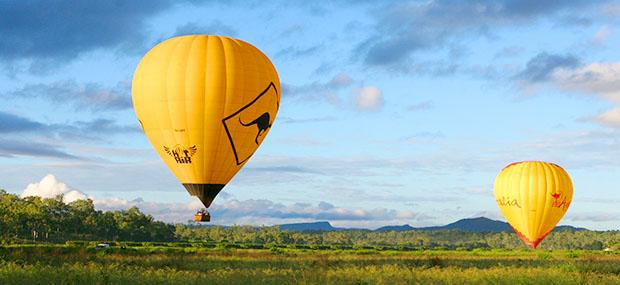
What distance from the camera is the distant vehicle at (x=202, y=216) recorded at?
171 ft

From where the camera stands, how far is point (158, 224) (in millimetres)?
194875

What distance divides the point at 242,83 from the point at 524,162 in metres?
52.0

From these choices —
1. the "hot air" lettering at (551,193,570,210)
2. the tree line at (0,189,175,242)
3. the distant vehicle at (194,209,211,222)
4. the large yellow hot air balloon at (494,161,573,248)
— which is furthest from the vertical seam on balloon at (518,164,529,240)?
the tree line at (0,189,175,242)

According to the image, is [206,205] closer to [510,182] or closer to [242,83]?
[242,83]

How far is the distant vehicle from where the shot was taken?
52.2m

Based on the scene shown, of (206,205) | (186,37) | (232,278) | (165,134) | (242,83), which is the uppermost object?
(186,37)

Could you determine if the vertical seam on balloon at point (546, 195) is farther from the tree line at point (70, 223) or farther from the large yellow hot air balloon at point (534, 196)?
the tree line at point (70, 223)

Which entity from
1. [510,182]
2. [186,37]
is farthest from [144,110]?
[510,182]

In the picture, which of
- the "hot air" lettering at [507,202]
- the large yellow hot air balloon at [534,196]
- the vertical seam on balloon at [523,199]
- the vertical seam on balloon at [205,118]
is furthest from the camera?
the "hot air" lettering at [507,202]

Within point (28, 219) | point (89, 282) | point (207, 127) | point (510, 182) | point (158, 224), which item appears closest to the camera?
point (89, 282)

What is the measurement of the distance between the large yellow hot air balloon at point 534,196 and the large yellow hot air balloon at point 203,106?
151 feet

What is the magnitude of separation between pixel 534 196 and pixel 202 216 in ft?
162

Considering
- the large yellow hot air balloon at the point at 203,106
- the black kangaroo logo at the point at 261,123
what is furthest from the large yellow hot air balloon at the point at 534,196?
the large yellow hot air balloon at the point at 203,106

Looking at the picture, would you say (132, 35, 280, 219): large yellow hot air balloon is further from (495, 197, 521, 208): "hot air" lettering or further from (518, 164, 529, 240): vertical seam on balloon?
(495, 197, 521, 208): "hot air" lettering
